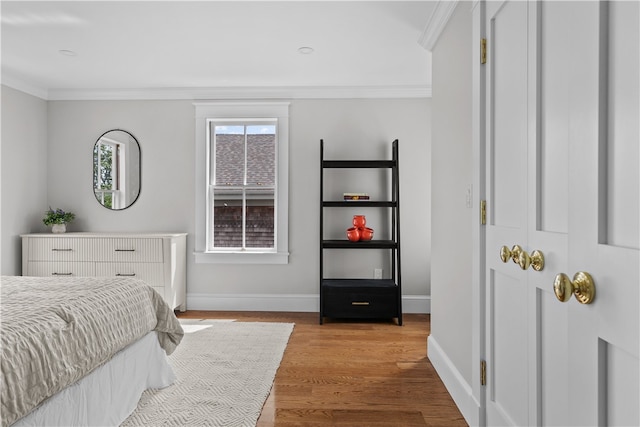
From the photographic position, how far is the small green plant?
435cm

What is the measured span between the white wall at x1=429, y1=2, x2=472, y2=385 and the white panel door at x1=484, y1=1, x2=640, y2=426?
1.28ft

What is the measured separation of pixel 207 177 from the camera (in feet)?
14.8

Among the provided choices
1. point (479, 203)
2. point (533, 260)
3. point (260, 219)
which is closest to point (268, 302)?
point (260, 219)

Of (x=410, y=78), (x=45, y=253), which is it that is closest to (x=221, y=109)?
(x=410, y=78)

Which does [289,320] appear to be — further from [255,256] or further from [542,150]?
[542,150]

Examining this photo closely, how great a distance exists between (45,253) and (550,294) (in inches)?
177

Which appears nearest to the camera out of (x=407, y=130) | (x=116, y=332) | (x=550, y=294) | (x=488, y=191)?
(x=550, y=294)

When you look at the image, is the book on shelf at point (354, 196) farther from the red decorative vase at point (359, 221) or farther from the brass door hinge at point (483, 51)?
the brass door hinge at point (483, 51)

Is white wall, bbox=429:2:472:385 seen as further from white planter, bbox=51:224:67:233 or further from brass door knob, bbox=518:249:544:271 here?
white planter, bbox=51:224:67:233

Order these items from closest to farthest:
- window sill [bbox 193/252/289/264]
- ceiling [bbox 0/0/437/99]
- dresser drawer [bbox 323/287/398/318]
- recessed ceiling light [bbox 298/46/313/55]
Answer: ceiling [bbox 0/0/437/99] → recessed ceiling light [bbox 298/46/313/55] → dresser drawer [bbox 323/287/398/318] → window sill [bbox 193/252/289/264]

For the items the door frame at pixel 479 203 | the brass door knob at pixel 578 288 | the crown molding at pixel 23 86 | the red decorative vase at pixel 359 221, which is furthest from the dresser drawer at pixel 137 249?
the brass door knob at pixel 578 288

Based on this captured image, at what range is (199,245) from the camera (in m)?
4.50

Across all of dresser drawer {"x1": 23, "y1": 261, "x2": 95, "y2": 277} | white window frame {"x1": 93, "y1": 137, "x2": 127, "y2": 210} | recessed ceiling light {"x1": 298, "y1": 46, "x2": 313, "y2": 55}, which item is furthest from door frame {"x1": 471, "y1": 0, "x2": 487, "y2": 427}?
white window frame {"x1": 93, "y1": 137, "x2": 127, "y2": 210}

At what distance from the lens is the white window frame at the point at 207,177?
4.46 metres
